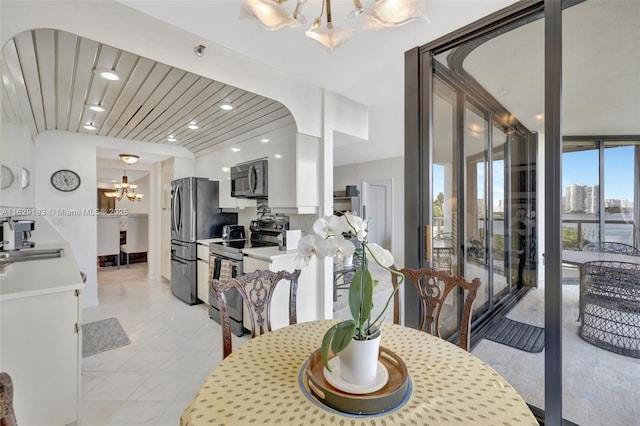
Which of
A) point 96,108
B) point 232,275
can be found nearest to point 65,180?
point 96,108

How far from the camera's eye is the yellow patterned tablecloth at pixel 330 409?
0.75m

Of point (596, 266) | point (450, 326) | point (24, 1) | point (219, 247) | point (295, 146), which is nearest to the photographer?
point (24, 1)

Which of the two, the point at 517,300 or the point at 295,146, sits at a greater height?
the point at 295,146

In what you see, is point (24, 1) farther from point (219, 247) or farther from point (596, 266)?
point (596, 266)

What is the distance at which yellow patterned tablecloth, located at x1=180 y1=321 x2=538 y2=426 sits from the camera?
0.75 metres

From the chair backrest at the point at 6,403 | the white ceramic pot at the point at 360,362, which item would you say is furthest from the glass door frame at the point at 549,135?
the chair backrest at the point at 6,403

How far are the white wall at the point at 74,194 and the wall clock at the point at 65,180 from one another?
44mm

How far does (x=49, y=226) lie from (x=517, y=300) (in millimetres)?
5610

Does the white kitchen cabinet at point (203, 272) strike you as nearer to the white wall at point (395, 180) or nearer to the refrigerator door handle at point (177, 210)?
the refrigerator door handle at point (177, 210)

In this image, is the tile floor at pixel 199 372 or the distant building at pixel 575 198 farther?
the tile floor at pixel 199 372

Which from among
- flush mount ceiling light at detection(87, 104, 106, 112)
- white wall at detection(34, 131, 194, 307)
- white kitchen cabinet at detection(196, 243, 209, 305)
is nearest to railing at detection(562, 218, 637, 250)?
white kitchen cabinet at detection(196, 243, 209, 305)

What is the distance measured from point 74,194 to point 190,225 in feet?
5.26

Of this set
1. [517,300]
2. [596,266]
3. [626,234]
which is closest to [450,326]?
[517,300]

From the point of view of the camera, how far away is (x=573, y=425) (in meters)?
1.57
